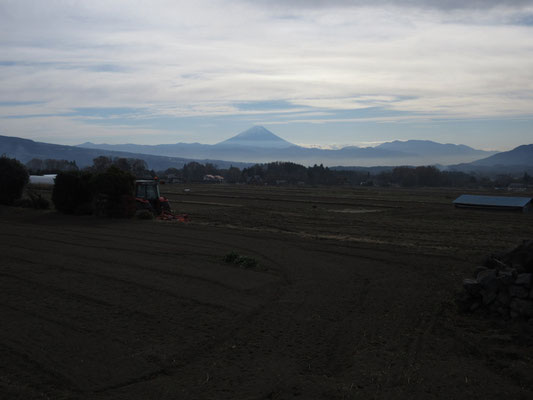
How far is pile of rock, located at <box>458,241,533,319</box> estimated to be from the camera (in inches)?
370

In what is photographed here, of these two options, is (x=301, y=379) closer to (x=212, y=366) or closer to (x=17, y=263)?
(x=212, y=366)

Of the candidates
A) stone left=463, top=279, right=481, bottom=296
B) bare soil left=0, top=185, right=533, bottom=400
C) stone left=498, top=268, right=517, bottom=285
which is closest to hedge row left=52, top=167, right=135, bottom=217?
bare soil left=0, top=185, right=533, bottom=400

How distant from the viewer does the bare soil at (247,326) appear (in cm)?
679

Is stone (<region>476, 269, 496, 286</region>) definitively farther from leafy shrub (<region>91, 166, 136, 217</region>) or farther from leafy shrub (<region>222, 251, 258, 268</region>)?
leafy shrub (<region>91, 166, 136, 217</region>)

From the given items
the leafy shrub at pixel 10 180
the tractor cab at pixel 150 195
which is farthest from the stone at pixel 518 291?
the leafy shrub at pixel 10 180

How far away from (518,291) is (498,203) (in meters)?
29.7

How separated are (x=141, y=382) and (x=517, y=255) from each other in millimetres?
8447

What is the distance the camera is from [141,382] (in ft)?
22.2

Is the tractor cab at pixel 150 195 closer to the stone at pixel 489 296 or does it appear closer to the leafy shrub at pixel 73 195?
the leafy shrub at pixel 73 195

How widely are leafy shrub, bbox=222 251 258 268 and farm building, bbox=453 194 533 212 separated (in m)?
27.1

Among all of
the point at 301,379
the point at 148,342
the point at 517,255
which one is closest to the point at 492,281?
the point at 517,255

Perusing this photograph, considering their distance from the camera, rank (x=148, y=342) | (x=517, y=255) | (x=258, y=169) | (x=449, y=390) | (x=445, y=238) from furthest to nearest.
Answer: (x=258, y=169) → (x=445, y=238) → (x=517, y=255) → (x=148, y=342) → (x=449, y=390)

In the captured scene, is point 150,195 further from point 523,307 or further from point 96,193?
point 523,307

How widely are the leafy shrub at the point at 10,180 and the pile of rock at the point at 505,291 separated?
96.8 feet
